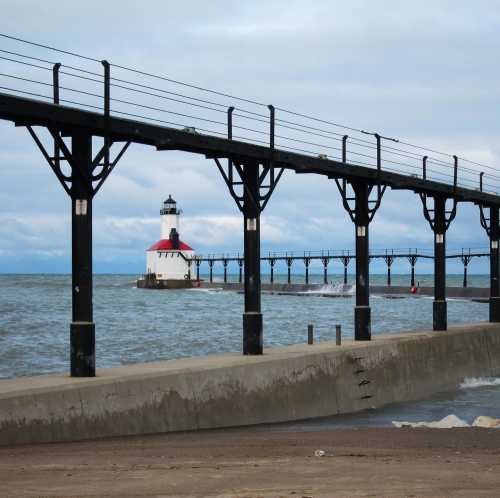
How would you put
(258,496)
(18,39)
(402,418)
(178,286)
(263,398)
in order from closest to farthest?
(258,496), (18,39), (263,398), (402,418), (178,286)

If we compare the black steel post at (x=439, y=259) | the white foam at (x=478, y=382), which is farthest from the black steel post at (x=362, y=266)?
the black steel post at (x=439, y=259)

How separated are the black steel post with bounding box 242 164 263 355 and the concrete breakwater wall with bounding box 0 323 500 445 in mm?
453

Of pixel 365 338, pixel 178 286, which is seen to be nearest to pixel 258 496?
pixel 365 338

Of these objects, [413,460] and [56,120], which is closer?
[413,460]

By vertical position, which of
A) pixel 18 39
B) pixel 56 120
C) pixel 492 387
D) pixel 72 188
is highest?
pixel 18 39

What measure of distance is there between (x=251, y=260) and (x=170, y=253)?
102m

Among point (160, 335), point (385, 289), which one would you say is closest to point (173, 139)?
point (160, 335)

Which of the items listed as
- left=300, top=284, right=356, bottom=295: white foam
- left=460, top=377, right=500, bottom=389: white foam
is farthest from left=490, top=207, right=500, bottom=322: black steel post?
left=300, top=284, right=356, bottom=295: white foam

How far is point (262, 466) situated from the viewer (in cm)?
1079

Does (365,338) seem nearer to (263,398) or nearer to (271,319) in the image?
(263,398)

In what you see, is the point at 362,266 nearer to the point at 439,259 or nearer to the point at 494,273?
the point at 439,259

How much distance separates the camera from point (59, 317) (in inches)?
2183

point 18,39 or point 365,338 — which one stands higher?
point 18,39

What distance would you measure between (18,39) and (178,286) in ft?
358
